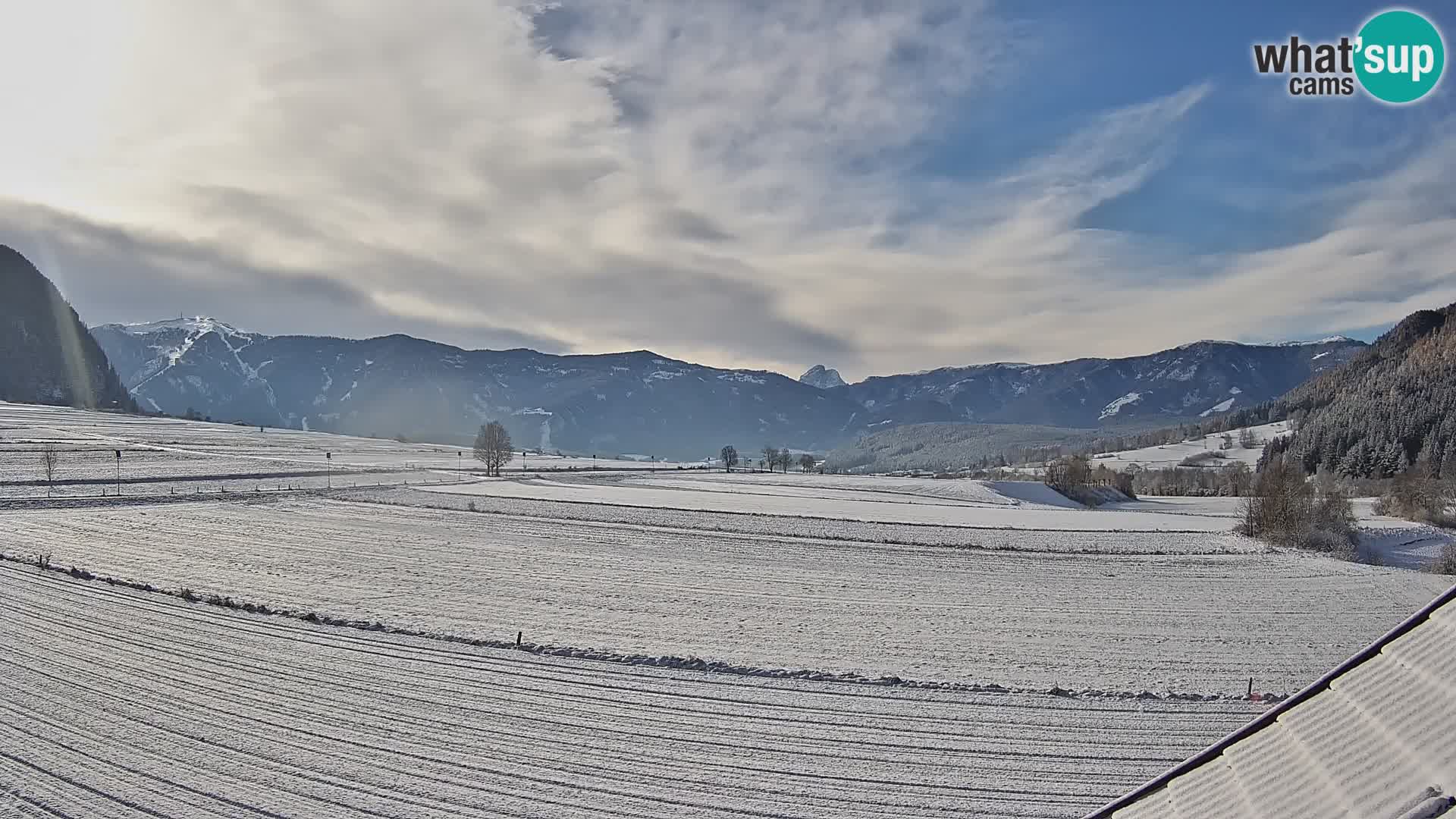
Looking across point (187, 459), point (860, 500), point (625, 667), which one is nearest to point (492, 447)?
point (187, 459)

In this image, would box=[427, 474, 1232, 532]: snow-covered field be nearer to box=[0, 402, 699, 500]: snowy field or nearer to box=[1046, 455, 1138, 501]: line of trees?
box=[1046, 455, 1138, 501]: line of trees

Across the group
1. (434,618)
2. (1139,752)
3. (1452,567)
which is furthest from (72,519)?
(1452,567)

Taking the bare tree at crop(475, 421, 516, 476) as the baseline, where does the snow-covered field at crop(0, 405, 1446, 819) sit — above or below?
below

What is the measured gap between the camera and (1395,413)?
125m

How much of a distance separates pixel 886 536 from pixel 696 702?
3125cm

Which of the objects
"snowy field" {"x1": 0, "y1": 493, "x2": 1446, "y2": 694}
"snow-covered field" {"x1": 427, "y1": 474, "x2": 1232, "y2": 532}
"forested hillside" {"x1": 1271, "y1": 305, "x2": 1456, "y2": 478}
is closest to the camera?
"snowy field" {"x1": 0, "y1": 493, "x2": 1446, "y2": 694}

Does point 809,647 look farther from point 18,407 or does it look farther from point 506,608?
point 18,407

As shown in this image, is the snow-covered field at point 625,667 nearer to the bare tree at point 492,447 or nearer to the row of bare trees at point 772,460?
the bare tree at point 492,447

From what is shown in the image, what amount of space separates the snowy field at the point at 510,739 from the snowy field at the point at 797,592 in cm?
216

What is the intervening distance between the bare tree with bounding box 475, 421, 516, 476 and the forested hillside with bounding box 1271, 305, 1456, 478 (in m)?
105

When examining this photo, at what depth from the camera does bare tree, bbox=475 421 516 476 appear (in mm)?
93375

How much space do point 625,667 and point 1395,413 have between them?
155m

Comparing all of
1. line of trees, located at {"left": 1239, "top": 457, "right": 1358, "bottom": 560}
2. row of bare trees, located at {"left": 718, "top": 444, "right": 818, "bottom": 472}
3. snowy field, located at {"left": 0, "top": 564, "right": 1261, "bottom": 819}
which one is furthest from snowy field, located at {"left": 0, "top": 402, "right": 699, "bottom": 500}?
line of trees, located at {"left": 1239, "top": 457, "right": 1358, "bottom": 560}

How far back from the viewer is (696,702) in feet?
45.5
